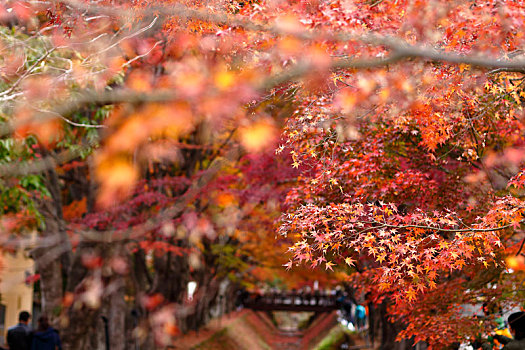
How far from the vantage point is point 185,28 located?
7051 mm

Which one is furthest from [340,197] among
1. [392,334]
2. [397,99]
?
[392,334]

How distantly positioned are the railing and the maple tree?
91.1 feet

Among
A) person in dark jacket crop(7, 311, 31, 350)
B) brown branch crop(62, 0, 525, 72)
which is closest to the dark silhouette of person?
brown branch crop(62, 0, 525, 72)

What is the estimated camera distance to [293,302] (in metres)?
45.3

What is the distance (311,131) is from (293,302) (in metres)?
38.6

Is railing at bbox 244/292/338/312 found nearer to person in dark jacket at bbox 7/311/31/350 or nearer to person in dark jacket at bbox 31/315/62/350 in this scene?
person in dark jacket at bbox 7/311/31/350

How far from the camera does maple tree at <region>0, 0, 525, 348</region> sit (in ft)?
18.8

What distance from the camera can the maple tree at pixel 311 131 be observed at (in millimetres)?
5742

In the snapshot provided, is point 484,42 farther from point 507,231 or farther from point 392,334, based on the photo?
point 392,334

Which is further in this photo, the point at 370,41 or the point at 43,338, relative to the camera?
the point at 43,338

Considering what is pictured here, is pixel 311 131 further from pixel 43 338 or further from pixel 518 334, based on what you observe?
pixel 43 338

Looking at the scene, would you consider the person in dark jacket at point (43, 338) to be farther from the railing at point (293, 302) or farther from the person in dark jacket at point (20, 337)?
the railing at point (293, 302)

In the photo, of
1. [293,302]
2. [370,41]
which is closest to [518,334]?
[370,41]

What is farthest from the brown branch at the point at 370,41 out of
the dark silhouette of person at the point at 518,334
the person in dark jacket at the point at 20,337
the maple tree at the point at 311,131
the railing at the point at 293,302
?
the railing at the point at 293,302
